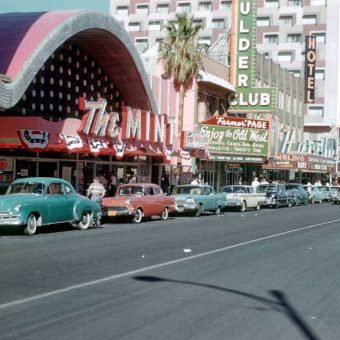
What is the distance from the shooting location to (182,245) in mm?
16078

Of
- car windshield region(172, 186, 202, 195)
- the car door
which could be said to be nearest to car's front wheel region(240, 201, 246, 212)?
car windshield region(172, 186, 202, 195)

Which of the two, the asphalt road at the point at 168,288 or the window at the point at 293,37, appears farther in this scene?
the window at the point at 293,37

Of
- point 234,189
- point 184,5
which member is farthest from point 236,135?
point 184,5

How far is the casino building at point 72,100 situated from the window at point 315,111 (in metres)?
58.5

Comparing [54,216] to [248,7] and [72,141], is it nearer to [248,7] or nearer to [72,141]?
[72,141]

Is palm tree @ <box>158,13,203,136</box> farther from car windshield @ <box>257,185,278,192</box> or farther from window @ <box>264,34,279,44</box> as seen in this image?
window @ <box>264,34,279,44</box>

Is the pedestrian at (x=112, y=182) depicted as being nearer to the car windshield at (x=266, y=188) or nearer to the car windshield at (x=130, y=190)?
the car windshield at (x=130, y=190)

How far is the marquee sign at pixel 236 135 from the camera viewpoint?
42.3 metres

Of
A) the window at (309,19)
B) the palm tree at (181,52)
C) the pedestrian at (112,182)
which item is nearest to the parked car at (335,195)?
the palm tree at (181,52)

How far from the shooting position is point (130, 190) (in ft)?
80.8

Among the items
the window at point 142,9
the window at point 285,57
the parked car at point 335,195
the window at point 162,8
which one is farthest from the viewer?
the window at point 142,9

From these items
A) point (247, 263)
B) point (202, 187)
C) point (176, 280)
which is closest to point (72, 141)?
point (202, 187)

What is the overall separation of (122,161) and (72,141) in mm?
10155

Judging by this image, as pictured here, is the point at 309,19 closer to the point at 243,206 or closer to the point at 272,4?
the point at 272,4
